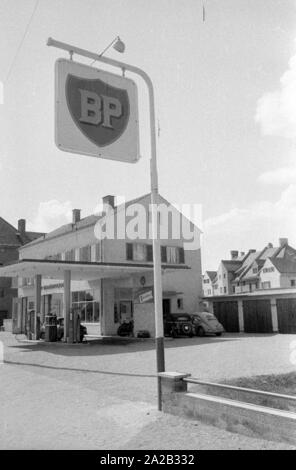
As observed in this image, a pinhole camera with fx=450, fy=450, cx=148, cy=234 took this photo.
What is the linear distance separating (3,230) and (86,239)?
29.8 m

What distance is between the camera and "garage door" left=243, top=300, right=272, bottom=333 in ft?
94.7

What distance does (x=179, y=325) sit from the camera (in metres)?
26.8

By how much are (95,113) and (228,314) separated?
1045 inches

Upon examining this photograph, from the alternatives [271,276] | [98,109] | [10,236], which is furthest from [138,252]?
[271,276]

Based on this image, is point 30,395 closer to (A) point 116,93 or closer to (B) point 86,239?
(A) point 116,93

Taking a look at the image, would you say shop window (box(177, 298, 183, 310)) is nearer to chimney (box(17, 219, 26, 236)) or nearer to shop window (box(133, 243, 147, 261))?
shop window (box(133, 243, 147, 261))

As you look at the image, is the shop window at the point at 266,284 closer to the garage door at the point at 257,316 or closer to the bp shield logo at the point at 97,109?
the garage door at the point at 257,316

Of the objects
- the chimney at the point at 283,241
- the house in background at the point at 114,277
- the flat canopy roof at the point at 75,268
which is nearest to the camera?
the flat canopy roof at the point at 75,268

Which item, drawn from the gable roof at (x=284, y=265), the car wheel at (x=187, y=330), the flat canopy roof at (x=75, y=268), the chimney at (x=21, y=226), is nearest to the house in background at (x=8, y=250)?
the chimney at (x=21, y=226)

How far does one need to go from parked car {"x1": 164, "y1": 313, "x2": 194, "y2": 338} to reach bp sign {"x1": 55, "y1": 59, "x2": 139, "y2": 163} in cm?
2004

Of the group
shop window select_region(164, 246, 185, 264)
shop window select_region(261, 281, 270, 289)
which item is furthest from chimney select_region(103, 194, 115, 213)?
shop window select_region(261, 281, 270, 289)

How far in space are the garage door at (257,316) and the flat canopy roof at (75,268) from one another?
7.03 meters

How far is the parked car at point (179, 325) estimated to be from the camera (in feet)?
86.9

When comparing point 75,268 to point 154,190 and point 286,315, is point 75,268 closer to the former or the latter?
point 286,315
